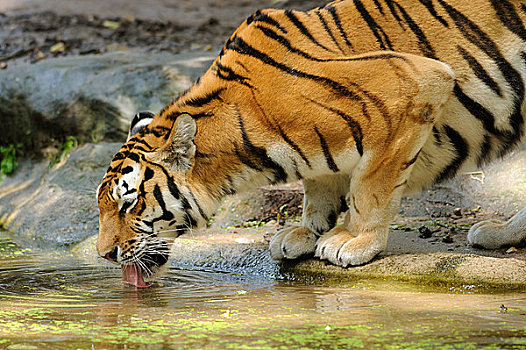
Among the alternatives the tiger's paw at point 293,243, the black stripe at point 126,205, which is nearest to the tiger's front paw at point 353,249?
the tiger's paw at point 293,243

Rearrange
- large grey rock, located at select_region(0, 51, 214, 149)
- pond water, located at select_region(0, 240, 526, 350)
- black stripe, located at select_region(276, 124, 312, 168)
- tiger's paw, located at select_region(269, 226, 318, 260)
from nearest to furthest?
pond water, located at select_region(0, 240, 526, 350), black stripe, located at select_region(276, 124, 312, 168), tiger's paw, located at select_region(269, 226, 318, 260), large grey rock, located at select_region(0, 51, 214, 149)

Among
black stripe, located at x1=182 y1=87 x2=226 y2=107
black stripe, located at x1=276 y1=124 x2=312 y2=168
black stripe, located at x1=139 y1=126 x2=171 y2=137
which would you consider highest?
black stripe, located at x1=182 y1=87 x2=226 y2=107

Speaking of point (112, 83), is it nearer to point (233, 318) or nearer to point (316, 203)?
point (316, 203)

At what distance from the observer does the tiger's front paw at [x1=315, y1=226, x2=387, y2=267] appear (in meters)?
3.99

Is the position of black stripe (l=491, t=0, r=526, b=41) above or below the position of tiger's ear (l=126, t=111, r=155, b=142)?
above

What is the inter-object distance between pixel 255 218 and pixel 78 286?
1.94 meters

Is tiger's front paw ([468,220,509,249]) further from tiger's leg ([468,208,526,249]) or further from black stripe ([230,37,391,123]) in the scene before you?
black stripe ([230,37,391,123])

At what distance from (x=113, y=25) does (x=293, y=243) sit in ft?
24.2

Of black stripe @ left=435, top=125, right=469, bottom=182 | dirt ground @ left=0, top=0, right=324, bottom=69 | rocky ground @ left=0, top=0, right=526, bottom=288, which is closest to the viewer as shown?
black stripe @ left=435, top=125, right=469, bottom=182

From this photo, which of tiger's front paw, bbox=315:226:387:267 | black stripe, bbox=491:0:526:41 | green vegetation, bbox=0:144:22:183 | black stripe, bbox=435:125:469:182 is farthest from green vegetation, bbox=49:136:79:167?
black stripe, bbox=491:0:526:41

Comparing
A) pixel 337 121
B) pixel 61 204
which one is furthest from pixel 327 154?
pixel 61 204

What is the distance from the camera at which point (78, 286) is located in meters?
4.03

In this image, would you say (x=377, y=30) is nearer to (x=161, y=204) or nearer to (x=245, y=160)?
(x=245, y=160)

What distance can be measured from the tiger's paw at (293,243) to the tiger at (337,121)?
0.06 feet
